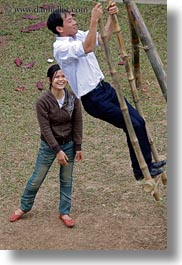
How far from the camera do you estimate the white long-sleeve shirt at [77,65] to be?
477 cm

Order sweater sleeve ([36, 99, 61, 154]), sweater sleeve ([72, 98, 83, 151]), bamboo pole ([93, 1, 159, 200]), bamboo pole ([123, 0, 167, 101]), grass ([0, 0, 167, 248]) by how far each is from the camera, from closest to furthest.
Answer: bamboo pole ([93, 1, 159, 200]) → bamboo pole ([123, 0, 167, 101]) → sweater sleeve ([36, 99, 61, 154]) → sweater sleeve ([72, 98, 83, 151]) → grass ([0, 0, 167, 248])

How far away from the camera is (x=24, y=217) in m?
5.77

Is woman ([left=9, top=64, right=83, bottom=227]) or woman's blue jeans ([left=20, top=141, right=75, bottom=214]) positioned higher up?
woman ([left=9, top=64, right=83, bottom=227])

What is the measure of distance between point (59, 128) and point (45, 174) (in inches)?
15.6

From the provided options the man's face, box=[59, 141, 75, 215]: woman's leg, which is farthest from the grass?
the man's face

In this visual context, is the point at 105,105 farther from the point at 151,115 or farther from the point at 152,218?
the point at 151,115

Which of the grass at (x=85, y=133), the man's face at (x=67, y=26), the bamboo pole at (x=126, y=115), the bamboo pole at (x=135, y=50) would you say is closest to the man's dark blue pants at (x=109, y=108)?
the bamboo pole at (x=126, y=115)

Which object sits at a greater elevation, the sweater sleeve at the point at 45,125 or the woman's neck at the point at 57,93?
the woman's neck at the point at 57,93

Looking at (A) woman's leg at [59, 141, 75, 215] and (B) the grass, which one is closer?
(A) woman's leg at [59, 141, 75, 215]

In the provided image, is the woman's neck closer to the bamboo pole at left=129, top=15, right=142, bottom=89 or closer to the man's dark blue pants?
the man's dark blue pants

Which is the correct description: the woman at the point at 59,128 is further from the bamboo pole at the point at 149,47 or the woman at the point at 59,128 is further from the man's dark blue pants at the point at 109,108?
the bamboo pole at the point at 149,47

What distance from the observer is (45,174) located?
213 inches

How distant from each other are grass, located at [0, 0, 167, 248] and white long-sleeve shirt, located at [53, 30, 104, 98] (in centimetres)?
137

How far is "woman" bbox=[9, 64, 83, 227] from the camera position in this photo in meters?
5.14
